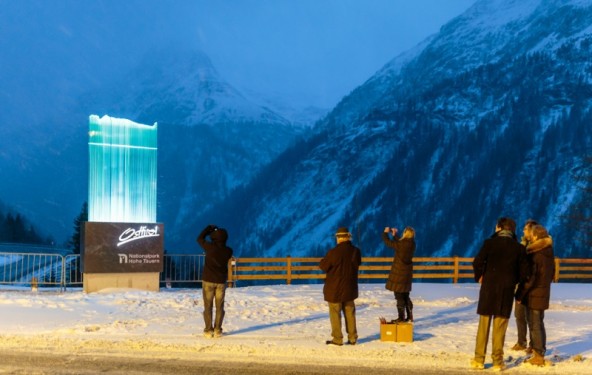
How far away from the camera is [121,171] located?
65.5 feet

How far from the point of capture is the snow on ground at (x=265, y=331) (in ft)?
31.0

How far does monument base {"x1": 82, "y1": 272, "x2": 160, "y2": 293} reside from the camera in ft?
61.3

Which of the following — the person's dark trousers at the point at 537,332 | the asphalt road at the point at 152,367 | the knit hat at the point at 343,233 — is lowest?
the asphalt road at the point at 152,367

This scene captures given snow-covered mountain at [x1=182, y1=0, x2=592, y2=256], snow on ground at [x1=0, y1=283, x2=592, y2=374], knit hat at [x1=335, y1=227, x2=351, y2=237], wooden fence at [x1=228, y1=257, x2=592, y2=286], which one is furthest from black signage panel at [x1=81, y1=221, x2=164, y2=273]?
snow-covered mountain at [x1=182, y1=0, x2=592, y2=256]

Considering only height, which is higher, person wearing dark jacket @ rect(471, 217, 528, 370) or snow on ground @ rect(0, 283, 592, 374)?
person wearing dark jacket @ rect(471, 217, 528, 370)

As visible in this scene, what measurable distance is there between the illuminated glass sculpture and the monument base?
5.09 ft

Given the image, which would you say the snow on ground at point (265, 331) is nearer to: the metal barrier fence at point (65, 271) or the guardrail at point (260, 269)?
the guardrail at point (260, 269)

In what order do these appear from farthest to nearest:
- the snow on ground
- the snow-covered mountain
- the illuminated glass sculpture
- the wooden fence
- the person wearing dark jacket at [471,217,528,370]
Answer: the snow-covered mountain → the wooden fence → the illuminated glass sculpture → the snow on ground → the person wearing dark jacket at [471,217,528,370]

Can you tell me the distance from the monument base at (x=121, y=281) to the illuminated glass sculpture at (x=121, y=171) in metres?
1.55

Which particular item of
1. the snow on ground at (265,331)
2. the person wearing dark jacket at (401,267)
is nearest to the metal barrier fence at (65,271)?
the snow on ground at (265,331)

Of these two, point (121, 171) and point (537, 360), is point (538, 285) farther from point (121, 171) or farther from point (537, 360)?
point (121, 171)

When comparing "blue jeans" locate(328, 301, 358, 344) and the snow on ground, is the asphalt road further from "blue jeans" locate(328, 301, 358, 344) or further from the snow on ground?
"blue jeans" locate(328, 301, 358, 344)

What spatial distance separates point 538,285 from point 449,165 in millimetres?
150004

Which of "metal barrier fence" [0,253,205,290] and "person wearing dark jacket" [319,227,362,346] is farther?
"metal barrier fence" [0,253,205,290]
